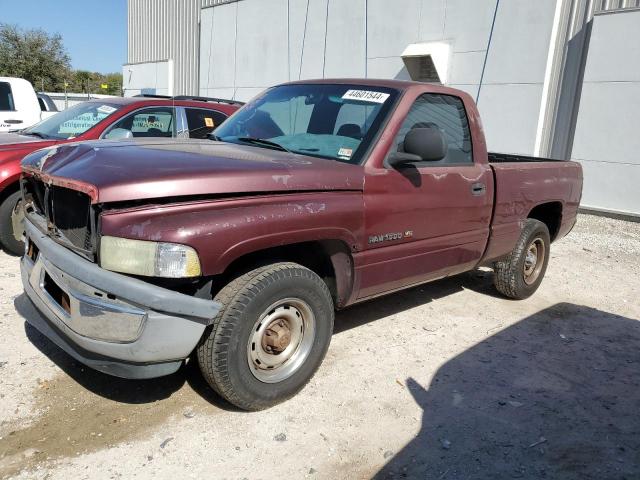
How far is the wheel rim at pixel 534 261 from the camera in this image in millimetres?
5504

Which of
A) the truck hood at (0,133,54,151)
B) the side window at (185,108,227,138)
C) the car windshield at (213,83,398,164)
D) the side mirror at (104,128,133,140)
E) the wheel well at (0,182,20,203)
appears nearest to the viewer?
the car windshield at (213,83,398,164)

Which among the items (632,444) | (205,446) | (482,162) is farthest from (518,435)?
(482,162)

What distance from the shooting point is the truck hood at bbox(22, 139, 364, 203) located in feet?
8.30

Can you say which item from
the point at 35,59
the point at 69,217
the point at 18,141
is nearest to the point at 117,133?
the point at 18,141

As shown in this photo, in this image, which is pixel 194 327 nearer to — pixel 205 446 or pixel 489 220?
pixel 205 446

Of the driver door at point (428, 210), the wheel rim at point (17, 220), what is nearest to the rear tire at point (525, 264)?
the driver door at point (428, 210)

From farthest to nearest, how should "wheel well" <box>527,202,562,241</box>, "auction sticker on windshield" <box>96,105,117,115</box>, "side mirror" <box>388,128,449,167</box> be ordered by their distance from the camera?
1. "auction sticker on windshield" <box>96,105,117,115</box>
2. "wheel well" <box>527,202,562,241</box>
3. "side mirror" <box>388,128,449,167</box>

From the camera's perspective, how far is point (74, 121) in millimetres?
6254

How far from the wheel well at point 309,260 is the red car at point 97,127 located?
8.43 feet

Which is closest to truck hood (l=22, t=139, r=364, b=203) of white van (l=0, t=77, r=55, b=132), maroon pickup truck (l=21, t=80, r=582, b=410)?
maroon pickup truck (l=21, t=80, r=582, b=410)

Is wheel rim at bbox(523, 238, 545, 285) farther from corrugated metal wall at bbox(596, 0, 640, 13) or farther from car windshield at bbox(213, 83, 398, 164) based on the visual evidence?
corrugated metal wall at bbox(596, 0, 640, 13)

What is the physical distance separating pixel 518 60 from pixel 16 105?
9.50 meters

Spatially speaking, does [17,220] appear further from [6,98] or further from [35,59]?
[35,59]

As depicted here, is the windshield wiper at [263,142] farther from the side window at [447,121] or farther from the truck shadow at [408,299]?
the truck shadow at [408,299]
